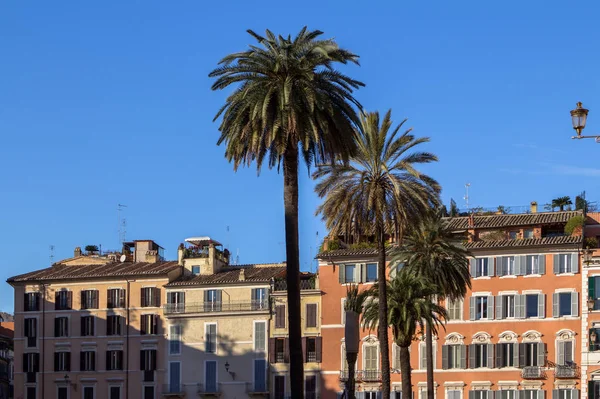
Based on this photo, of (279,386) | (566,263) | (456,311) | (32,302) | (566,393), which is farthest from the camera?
(32,302)

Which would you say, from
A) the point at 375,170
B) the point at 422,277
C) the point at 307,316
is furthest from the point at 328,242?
the point at 375,170

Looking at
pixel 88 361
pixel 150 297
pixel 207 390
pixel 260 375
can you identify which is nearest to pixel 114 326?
pixel 88 361

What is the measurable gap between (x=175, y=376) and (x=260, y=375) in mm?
9853

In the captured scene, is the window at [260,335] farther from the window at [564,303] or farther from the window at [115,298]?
the window at [564,303]

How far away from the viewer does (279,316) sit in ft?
446

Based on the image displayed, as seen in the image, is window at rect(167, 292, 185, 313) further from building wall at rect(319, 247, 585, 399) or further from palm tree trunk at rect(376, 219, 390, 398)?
palm tree trunk at rect(376, 219, 390, 398)

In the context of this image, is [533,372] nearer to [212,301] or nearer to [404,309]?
[404,309]

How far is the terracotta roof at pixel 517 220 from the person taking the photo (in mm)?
132000

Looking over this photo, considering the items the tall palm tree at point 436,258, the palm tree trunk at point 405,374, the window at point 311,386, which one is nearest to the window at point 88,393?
the window at point 311,386

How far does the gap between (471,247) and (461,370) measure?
40.2 ft

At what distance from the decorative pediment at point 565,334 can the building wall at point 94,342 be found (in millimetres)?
42550

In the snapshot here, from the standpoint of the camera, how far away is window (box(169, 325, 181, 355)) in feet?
457

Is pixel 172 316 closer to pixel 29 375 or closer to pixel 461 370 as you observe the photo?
pixel 29 375

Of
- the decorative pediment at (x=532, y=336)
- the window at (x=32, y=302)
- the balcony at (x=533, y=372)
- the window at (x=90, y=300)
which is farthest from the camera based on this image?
the window at (x=32, y=302)
